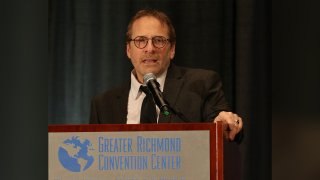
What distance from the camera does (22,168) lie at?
0.95 ft

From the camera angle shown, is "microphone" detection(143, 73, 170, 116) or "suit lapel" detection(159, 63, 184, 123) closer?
"microphone" detection(143, 73, 170, 116)

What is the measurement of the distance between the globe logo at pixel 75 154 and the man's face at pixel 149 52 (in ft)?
4.33

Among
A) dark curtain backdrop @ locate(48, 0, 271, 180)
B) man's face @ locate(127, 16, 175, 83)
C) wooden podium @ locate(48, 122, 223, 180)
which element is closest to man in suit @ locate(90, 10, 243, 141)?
man's face @ locate(127, 16, 175, 83)

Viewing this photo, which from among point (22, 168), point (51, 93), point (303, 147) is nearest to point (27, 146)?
point (22, 168)

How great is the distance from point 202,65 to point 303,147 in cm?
90

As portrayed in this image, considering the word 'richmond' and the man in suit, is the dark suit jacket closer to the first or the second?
the man in suit

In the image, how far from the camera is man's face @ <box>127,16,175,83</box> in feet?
8.06

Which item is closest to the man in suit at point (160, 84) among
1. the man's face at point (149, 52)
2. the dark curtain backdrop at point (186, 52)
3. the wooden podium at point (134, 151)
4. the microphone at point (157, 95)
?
the man's face at point (149, 52)

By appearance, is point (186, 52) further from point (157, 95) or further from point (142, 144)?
→ point (142, 144)

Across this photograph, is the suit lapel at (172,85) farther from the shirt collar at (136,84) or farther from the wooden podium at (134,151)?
the wooden podium at (134,151)

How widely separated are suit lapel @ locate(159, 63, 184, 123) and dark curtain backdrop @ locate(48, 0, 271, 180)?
1.20 m

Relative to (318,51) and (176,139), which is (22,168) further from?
(318,51)

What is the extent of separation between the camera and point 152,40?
2504 mm

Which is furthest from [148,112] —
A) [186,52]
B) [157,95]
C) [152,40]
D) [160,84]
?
[186,52]
